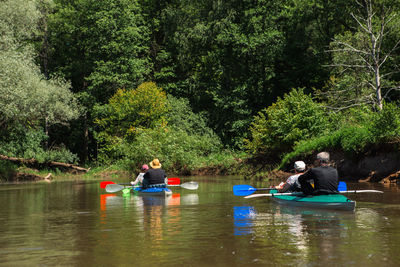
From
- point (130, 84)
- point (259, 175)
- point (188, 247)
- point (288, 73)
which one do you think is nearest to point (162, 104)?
point (130, 84)

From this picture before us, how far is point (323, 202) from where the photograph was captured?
12836mm

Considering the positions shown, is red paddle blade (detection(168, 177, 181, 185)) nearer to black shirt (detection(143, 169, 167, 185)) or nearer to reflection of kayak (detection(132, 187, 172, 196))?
reflection of kayak (detection(132, 187, 172, 196))

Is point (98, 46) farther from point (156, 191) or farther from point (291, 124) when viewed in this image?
point (156, 191)

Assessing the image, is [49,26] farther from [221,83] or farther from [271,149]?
[271,149]

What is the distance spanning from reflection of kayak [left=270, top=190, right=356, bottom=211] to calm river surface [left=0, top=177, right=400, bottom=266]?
0.22 meters

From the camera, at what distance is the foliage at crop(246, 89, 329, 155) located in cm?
3078

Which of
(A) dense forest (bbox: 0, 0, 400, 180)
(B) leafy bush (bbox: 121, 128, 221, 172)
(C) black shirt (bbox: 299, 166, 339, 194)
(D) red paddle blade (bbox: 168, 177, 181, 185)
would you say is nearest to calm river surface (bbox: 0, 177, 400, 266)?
(C) black shirt (bbox: 299, 166, 339, 194)

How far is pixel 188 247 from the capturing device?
8.52 meters

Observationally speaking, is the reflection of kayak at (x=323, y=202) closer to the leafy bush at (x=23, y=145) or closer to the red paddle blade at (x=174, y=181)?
the red paddle blade at (x=174, y=181)

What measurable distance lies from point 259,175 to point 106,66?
2253 cm

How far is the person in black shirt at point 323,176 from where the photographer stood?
12.7 m

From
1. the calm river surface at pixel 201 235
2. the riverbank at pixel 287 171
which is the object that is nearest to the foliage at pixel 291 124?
the riverbank at pixel 287 171

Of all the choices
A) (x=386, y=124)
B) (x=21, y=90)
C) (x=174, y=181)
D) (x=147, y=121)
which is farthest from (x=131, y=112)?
(x=386, y=124)

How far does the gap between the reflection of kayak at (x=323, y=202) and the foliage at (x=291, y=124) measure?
16610 mm
